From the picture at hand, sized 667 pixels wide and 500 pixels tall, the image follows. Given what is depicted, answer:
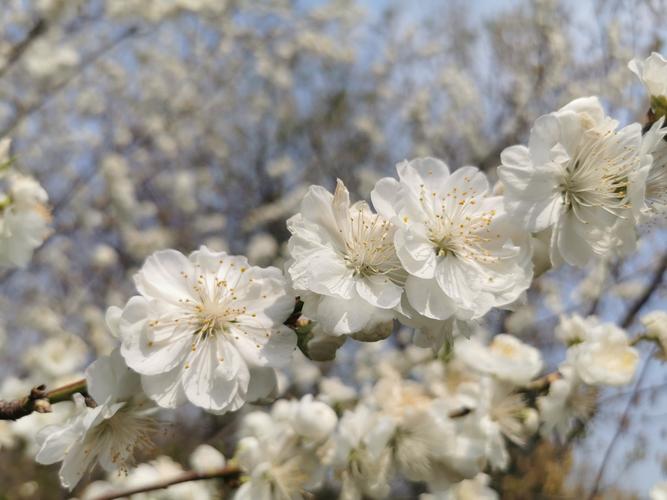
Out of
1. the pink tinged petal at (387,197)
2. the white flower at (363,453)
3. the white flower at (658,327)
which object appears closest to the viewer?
the pink tinged petal at (387,197)

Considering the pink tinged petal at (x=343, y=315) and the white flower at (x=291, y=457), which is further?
the white flower at (x=291, y=457)

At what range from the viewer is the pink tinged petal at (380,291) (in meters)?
0.96

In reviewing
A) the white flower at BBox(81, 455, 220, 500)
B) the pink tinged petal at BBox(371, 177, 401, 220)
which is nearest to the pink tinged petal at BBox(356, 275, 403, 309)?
the pink tinged petal at BBox(371, 177, 401, 220)

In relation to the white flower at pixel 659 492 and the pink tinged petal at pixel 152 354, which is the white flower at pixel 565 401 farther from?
the pink tinged petal at pixel 152 354

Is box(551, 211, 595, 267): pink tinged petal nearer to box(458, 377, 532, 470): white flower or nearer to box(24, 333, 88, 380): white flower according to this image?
box(458, 377, 532, 470): white flower

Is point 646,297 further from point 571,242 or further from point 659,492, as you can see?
point 571,242

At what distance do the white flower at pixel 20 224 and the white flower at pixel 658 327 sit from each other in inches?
61.3

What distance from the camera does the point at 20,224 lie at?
148cm

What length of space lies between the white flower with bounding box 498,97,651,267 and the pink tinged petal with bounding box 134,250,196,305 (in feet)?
1.75

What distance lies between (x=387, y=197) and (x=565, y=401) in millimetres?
1111

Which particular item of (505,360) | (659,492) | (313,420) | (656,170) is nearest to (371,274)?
(656,170)

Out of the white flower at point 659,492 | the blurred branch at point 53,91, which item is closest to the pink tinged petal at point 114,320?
the white flower at point 659,492

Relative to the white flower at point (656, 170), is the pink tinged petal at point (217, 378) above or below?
below

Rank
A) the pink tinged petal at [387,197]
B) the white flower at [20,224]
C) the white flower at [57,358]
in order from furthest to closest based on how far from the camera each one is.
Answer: the white flower at [57,358], the white flower at [20,224], the pink tinged petal at [387,197]
